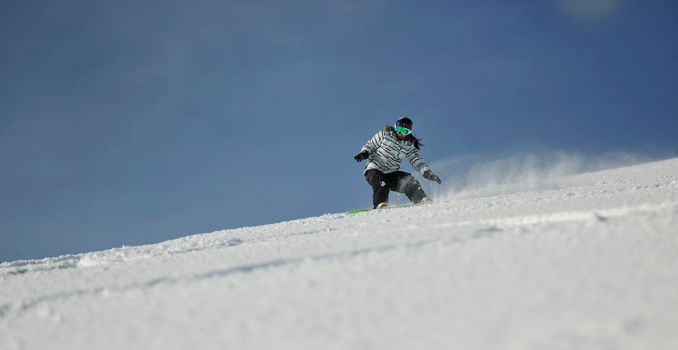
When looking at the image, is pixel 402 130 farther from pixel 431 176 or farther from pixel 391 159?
pixel 431 176

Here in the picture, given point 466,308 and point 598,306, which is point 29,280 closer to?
point 466,308

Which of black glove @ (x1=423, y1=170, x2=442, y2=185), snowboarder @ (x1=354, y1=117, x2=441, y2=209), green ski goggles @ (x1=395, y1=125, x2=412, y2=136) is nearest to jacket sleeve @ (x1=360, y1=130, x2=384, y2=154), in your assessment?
snowboarder @ (x1=354, y1=117, x2=441, y2=209)

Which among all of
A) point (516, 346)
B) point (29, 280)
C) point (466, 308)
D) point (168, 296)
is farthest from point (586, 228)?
point (29, 280)

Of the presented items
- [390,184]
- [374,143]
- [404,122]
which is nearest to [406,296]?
[390,184]

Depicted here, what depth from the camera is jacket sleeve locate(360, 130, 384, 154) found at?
26.8ft

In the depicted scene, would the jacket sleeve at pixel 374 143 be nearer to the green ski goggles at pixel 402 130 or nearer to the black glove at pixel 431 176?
the green ski goggles at pixel 402 130

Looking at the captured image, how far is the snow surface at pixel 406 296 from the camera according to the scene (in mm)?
1264

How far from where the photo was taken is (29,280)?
9.95 feet

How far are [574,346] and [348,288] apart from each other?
2.29 ft

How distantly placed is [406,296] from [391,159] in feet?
21.5

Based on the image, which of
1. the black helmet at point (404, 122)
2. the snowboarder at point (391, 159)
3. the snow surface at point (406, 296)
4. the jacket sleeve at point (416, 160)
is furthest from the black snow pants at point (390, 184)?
the snow surface at point (406, 296)

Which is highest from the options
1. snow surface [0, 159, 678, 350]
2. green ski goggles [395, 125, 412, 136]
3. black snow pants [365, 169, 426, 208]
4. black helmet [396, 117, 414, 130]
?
black helmet [396, 117, 414, 130]

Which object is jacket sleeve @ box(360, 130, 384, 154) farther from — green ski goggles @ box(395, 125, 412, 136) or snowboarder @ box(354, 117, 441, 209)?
green ski goggles @ box(395, 125, 412, 136)

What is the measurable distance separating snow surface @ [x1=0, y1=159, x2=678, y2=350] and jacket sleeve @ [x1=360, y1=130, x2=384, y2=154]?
5.58 meters
